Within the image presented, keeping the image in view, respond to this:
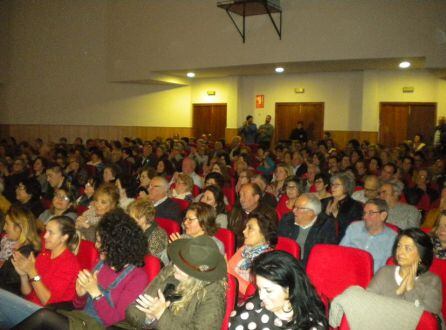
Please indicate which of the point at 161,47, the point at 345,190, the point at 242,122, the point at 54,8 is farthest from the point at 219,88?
the point at 345,190

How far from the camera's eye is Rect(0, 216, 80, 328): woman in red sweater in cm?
258

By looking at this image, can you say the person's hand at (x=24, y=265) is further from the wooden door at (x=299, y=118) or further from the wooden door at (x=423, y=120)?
the wooden door at (x=423, y=120)

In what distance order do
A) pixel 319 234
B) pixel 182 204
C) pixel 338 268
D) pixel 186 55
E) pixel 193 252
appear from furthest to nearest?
pixel 186 55, pixel 182 204, pixel 319 234, pixel 338 268, pixel 193 252

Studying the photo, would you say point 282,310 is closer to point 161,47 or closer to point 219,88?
point 161,47

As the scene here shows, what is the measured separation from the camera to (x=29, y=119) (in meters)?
15.1

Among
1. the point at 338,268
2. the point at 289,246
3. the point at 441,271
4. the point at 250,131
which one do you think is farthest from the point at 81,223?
the point at 250,131

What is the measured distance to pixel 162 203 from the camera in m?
4.75

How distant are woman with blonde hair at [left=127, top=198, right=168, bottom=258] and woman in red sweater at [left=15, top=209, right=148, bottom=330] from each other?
72 centimetres

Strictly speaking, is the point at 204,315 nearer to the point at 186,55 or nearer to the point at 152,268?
the point at 152,268

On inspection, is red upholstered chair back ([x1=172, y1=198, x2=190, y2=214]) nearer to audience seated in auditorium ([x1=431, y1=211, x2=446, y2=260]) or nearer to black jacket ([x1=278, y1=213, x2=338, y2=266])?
black jacket ([x1=278, y1=213, x2=338, y2=266])

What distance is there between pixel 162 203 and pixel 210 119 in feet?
36.0

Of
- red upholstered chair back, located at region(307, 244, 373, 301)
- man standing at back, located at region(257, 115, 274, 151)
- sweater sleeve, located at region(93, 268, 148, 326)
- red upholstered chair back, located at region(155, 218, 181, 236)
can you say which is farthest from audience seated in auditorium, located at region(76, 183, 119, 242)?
man standing at back, located at region(257, 115, 274, 151)

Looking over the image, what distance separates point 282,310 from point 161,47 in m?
11.1

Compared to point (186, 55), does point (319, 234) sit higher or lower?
lower
